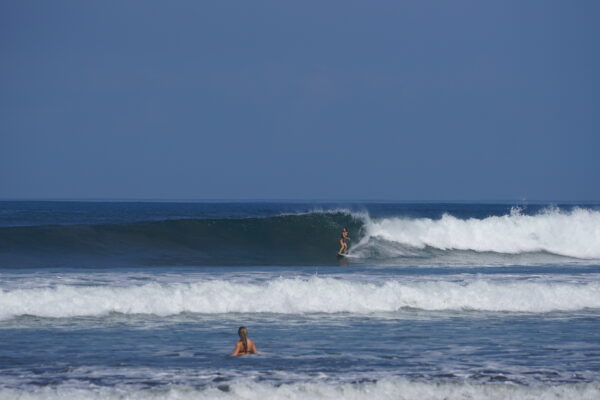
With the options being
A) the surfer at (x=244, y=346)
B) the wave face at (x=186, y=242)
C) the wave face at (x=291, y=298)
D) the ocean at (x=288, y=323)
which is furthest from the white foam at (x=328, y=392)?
the wave face at (x=186, y=242)

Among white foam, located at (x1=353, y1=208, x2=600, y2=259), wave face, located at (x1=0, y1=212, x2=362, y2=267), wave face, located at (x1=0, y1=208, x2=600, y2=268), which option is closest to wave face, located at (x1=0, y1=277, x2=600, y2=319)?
wave face, located at (x1=0, y1=212, x2=362, y2=267)

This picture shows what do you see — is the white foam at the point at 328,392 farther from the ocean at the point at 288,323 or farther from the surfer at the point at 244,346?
the surfer at the point at 244,346

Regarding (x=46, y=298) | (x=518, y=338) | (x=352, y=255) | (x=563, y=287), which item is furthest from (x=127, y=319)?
(x=352, y=255)

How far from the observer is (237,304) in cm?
1402

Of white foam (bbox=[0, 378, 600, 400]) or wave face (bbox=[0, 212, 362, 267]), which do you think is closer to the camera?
white foam (bbox=[0, 378, 600, 400])

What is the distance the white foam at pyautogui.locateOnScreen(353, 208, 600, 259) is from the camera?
91.2 ft

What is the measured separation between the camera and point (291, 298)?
14273 mm

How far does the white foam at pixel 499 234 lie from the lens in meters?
27.8

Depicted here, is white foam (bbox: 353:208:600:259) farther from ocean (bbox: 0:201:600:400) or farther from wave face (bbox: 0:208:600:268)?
ocean (bbox: 0:201:600:400)

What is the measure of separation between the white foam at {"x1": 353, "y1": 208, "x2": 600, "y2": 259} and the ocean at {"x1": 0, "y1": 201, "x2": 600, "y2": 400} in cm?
179

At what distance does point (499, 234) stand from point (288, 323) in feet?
60.3

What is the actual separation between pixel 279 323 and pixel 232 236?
618 inches

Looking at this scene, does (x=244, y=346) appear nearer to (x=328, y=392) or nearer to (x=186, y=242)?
(x=328, y=392)

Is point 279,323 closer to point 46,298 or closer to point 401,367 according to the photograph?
point 401,367
